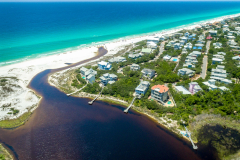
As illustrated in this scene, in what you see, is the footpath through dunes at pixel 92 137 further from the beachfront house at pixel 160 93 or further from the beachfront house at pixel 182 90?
the beachfront house at pixel 182 90

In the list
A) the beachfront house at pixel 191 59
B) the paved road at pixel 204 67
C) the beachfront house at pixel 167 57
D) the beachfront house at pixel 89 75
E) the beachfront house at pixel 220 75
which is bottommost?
the paved road at pixel 204 67

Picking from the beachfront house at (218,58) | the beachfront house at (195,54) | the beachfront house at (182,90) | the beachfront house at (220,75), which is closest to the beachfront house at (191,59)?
the beachfront house at (195,54)

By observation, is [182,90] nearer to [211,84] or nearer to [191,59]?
[211,84]

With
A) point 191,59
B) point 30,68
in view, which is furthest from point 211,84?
point 30,68

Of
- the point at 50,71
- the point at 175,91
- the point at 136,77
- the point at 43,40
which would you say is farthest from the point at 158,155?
the point at 43,40

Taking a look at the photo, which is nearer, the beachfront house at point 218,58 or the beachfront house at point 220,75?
the beachfront house at point 220,75

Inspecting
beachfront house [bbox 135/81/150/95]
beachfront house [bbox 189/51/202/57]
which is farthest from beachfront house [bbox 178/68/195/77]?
beachfront house [bbox 189/51/202/57]
